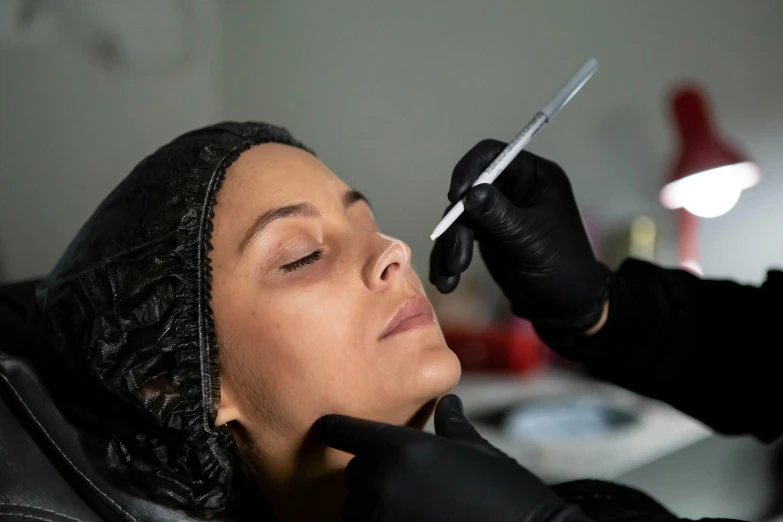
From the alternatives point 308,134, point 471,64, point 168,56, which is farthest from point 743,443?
point 168,56

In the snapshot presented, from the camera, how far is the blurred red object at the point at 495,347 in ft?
6.84

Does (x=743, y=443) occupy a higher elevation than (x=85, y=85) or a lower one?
lower

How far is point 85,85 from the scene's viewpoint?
1.72 metres

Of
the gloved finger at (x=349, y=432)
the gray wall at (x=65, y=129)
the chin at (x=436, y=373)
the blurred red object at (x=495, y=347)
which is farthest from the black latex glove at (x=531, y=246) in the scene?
the gray wall at (x=65, y=129)

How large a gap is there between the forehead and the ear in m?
0.26

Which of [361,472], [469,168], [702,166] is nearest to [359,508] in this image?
[361,472]

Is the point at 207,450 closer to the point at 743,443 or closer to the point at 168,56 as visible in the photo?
the point at 168,56

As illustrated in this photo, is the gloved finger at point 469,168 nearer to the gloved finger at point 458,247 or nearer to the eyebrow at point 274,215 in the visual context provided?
the gloved finger at point 458,247

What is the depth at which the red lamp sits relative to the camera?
6.21ft

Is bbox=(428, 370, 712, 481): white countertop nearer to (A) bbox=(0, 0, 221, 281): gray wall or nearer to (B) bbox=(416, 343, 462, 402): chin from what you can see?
(B) bbox=(416, 343, 462, 402): chin

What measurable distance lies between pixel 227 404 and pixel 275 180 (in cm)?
34

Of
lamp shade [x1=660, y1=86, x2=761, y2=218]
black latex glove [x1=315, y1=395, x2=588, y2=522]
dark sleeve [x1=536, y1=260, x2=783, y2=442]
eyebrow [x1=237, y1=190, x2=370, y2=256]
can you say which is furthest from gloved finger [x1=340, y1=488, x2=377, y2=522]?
lamp shade [x1=660, y1=86, x2=761, y2=218]

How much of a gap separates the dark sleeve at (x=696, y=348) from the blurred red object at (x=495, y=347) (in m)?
0.74

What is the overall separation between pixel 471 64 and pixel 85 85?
1.10 meters
